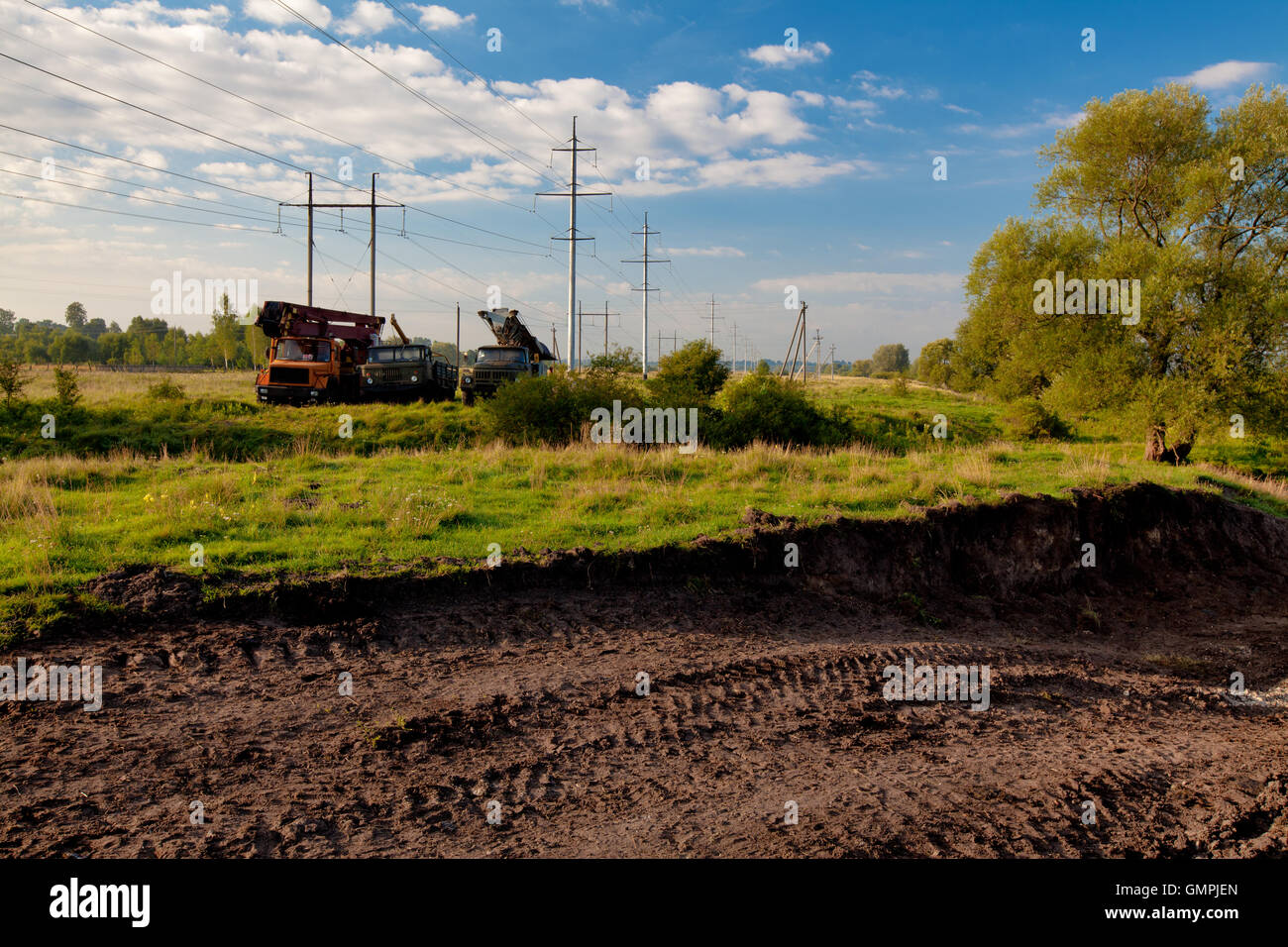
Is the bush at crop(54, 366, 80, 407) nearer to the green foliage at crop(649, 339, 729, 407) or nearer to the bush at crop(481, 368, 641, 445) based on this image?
the bush at crop(481, 368, 641, 445)

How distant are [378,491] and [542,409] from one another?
948 centimetres

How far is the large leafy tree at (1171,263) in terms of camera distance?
20344 millimetres

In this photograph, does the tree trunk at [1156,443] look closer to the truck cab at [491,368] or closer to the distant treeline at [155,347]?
the truck cab at [491,368]

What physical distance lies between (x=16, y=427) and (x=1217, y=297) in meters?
32.9

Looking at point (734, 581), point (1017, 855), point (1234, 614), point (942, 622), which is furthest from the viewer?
point (1234, 614)

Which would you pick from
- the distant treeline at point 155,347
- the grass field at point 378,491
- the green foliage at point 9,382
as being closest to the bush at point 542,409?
the grass field at point 378,491

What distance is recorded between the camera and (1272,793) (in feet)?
18.8

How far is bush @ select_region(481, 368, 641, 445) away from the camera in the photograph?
20.6 m

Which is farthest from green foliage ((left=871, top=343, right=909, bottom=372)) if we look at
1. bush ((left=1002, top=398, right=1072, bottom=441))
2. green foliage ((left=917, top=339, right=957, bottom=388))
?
bush ((left=1002, top=398, right=1072, bottom=441))

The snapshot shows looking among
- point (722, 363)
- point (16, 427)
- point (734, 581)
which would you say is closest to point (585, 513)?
point (734, 581)

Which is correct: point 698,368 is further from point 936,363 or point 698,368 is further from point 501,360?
point 936,363

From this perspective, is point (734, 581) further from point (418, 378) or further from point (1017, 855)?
point (418, 378)

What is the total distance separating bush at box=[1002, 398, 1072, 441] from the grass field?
7.34m

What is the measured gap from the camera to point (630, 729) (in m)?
6.10
